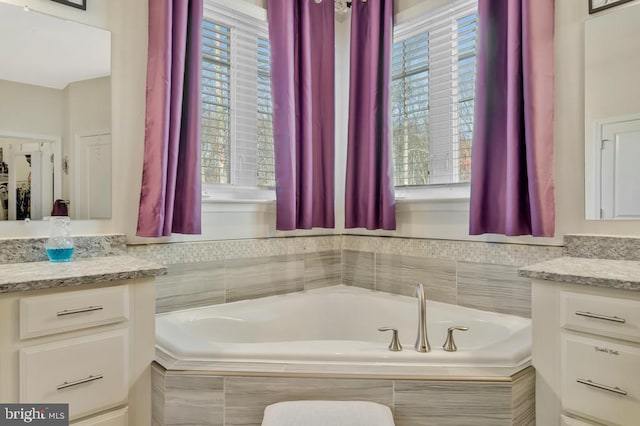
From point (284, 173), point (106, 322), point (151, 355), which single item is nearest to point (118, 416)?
point (151, 355)

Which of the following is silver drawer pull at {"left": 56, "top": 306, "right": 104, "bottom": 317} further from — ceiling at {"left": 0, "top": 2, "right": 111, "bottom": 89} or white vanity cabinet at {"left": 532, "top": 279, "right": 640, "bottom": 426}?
white vanity cabinet at {"left": 532, "top": 279, "right": 640, "bottom": 426}

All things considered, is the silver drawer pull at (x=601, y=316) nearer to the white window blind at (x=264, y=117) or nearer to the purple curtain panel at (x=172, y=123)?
the purple curtain panel at (x=172, y=123)

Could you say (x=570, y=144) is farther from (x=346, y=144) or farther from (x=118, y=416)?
(x=118, y=416)

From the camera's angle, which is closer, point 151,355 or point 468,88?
point 151,355

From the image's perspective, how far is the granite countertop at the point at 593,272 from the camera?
1363 millimetres

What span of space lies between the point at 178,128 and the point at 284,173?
26.7 inches

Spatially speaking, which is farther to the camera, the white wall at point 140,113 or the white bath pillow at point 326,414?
the white wall at point 140,113

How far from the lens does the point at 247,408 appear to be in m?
1.45

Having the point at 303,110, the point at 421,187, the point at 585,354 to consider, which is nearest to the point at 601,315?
the point at 585,354

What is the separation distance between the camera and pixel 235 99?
2527mm

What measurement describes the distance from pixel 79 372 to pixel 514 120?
2062 millimetres

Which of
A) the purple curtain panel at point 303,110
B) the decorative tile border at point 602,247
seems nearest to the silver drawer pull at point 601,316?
the decorative tile border at point 602,247

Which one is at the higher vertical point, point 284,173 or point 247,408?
point 284,173

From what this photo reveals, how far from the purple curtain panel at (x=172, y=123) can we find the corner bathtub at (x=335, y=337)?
518 mm
